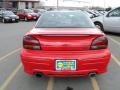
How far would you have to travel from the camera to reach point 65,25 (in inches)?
251

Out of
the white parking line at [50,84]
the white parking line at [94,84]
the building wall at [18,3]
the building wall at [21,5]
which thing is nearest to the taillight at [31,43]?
the white parking line at [50,84]

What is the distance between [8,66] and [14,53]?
198 centimetres

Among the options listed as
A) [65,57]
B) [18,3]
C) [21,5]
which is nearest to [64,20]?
[65,57]

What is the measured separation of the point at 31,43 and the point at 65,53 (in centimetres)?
68

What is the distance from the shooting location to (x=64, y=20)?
664 centimetres

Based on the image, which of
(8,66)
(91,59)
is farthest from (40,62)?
(8,66)

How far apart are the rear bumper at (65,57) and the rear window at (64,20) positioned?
3.44 ft

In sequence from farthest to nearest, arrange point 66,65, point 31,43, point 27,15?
point 27,15 < point 31,43 < point 66,65

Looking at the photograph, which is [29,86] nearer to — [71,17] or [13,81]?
[13,81]

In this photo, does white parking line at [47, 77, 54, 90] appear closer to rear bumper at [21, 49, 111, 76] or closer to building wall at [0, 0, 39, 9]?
rear bumper at [21, 49, 111, 76]

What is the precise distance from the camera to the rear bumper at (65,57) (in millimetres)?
5332

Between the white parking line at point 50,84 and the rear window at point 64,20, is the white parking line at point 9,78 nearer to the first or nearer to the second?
the white parking line at point 50,84

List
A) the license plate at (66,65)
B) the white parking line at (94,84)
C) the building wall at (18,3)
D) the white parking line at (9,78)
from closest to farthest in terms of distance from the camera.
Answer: the license plate at (66,65) < the white parking line at (94,84) < the white parking line at (9,78) < the building wall at (18,3)

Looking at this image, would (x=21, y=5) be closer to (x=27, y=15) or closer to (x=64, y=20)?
(x=27, y=15)
